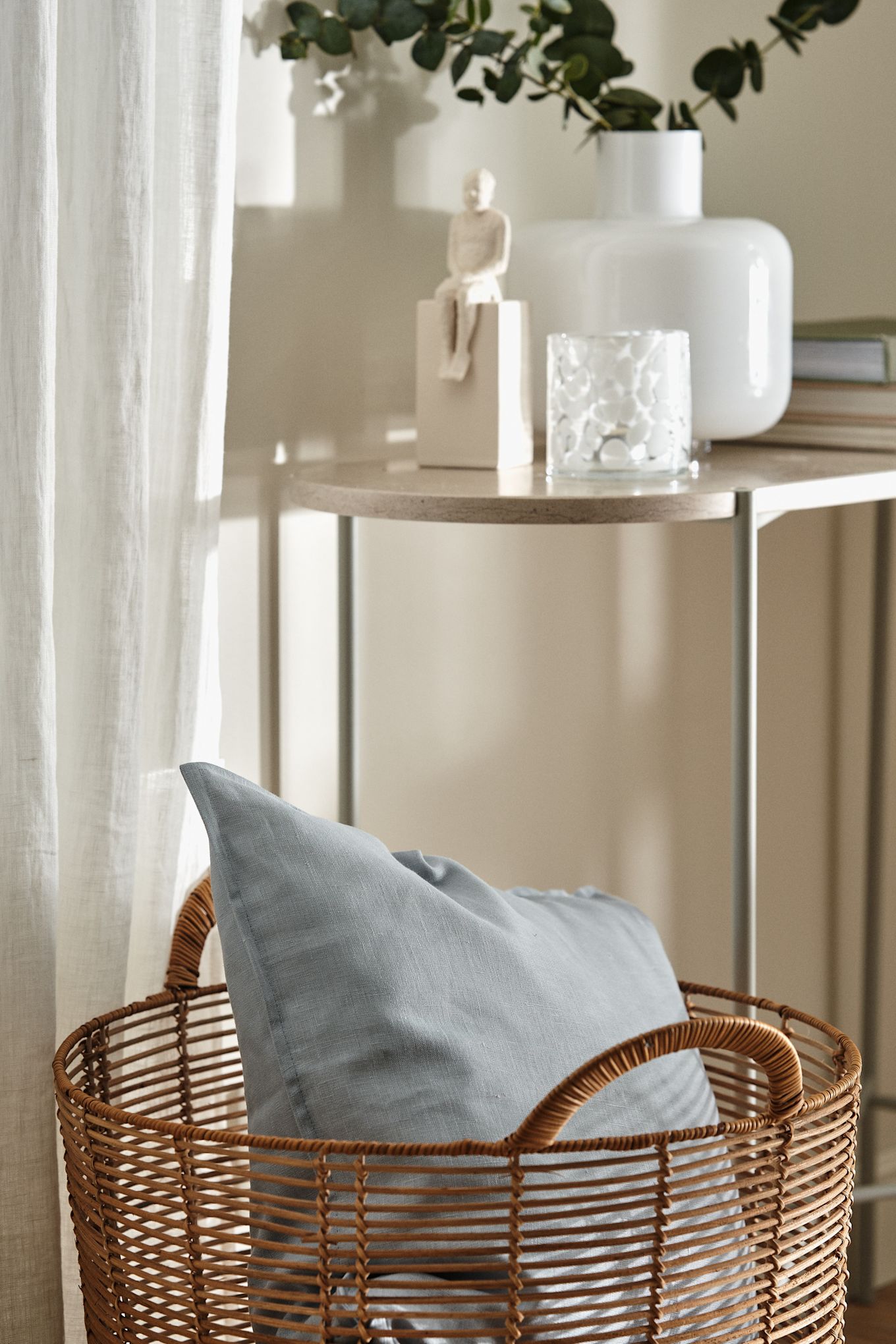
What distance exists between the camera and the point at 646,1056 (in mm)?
804

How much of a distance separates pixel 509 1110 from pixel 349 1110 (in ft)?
0.29

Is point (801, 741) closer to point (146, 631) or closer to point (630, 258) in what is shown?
point (630, 258)

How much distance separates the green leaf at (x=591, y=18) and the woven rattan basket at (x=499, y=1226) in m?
A: 0.93

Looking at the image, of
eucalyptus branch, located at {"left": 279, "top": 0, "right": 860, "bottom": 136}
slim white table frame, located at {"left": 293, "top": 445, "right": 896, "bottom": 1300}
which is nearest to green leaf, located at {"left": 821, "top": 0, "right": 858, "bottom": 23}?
eucalyptus branch, located at {"left": 279, "top": 0, "right": 860, "bottom": 136}

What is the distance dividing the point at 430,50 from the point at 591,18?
0.53 ft

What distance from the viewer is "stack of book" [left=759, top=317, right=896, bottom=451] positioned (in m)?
1.48

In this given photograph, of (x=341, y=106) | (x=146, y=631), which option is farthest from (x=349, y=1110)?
(x=341, y=106)

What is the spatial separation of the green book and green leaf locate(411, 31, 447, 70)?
1.47 ft

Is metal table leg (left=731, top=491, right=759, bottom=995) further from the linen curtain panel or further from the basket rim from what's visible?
the linen curtain panel

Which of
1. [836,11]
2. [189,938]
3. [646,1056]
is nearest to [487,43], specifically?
[836,11]

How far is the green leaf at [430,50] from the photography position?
138 cm

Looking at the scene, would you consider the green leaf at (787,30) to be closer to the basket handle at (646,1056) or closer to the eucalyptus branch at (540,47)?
the eucalyptus branch at (540,47)

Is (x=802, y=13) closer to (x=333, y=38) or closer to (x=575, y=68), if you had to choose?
(x=575, y=68)

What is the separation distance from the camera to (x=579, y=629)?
1658 mm
